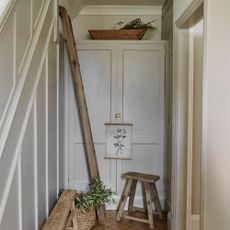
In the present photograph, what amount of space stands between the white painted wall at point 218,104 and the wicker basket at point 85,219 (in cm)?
157

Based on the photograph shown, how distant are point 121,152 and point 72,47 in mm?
1375

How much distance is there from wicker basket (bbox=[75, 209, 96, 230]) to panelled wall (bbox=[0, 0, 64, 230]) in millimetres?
395

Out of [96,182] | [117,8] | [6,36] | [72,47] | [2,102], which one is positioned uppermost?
[117,8]

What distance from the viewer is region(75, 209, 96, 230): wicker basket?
3.15m

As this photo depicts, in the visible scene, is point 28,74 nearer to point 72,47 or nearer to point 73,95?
point 72,47

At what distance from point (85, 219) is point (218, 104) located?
6.40 feet

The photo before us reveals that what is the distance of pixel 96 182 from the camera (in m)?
3.51

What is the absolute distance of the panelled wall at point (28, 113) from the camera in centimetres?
161

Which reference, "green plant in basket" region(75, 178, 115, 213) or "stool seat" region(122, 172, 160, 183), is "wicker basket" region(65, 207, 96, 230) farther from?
"stool seat" region(122, 172, 160, 183)

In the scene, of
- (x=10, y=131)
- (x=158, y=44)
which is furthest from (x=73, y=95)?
(x=10, y=131)

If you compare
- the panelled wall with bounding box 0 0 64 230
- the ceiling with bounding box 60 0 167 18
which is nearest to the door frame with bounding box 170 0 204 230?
the panelled wall with bounding box 0 0 64 230

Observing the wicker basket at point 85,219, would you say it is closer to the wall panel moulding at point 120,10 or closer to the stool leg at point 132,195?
the stool leg at point 132,195

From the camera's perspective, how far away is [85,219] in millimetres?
3217

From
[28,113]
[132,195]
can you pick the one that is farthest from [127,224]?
[28,113]
